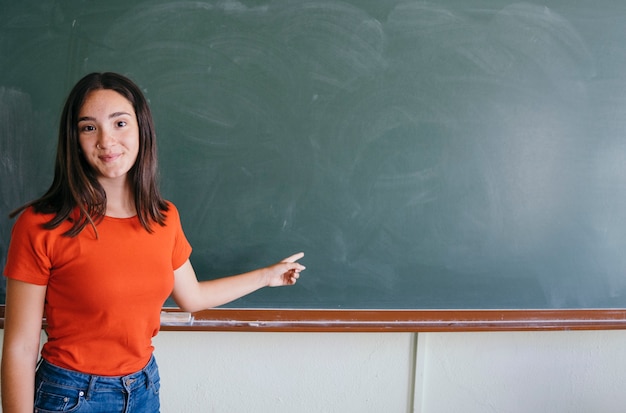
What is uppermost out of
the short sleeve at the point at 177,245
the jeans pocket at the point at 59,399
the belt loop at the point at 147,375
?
the short sleeve at the point at 177,245

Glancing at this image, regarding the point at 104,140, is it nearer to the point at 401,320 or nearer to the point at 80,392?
the point at 80,392

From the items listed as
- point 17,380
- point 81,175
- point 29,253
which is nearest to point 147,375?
point 17,380

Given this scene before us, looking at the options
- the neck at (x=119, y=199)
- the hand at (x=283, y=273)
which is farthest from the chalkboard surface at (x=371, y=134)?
the neck at (x=119, y=199)

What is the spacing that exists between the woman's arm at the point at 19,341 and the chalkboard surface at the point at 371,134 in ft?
2.54

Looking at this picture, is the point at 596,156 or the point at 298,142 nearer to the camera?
the point at 298,142

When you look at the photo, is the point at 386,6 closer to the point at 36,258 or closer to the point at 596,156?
the point at 596,156

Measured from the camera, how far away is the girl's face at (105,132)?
1.28 metres

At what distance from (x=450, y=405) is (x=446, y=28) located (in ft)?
5.16

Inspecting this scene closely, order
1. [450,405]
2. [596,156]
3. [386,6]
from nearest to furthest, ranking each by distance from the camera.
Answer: [386,6] → [596,156] → [450,405]

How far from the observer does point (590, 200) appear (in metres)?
2.16

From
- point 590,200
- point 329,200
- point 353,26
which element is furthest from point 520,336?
point 353,26

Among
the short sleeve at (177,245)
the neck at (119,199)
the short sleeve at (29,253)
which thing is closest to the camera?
the short sleeve at (29,253)

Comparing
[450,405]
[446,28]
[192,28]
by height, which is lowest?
[450,405]

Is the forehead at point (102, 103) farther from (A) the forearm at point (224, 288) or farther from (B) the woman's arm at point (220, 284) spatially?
(A) the forearm at point (224, 288)
